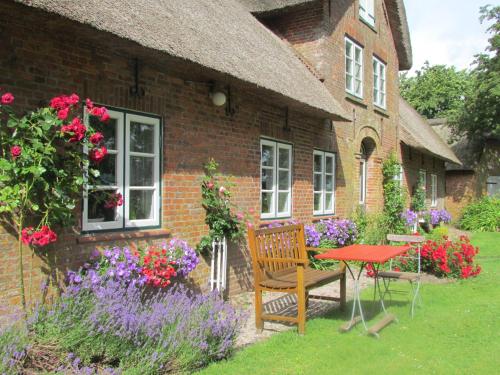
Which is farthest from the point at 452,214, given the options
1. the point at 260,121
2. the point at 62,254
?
the point at 62,254

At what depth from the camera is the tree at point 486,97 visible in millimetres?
19172

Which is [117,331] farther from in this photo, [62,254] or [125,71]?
[125,71]

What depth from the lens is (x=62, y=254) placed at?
16.0ft

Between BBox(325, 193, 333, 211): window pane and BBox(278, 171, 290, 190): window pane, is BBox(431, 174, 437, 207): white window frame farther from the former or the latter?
BBox(278, 171, 290, 190): window pane

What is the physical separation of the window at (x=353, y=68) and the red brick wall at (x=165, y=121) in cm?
253

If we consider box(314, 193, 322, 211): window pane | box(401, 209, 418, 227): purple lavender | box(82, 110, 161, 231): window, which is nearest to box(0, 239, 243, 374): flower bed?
box(82, 110, 161, 231): window

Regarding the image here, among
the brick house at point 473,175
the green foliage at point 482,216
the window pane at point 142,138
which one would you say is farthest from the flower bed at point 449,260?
the brick house at point 473,175

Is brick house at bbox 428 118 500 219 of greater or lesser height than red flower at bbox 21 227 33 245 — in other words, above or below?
above

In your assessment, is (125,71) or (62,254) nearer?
(62,254)

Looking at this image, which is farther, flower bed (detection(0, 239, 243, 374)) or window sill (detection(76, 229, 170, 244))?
window sill (detection(76, 229, 170, 244))

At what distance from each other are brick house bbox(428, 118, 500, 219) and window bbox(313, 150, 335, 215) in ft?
44.9

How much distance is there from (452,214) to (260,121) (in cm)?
1737

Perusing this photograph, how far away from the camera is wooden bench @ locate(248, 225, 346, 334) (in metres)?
5.36

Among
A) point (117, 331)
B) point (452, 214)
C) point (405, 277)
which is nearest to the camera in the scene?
point (117, 331)
